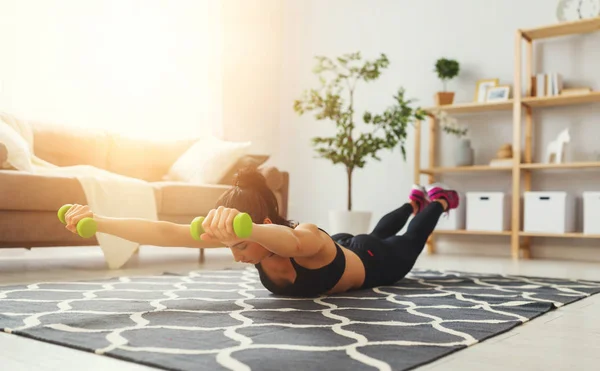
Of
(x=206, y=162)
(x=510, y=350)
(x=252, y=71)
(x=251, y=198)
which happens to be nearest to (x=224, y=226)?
(x=251, y=198)

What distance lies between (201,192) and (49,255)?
120 centimetres

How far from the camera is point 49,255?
3.88m

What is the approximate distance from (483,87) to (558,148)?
75cm

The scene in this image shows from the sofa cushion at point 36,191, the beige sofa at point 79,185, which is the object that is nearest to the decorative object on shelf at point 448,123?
the beige sofa at point 79,185

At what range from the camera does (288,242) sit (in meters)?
1.56

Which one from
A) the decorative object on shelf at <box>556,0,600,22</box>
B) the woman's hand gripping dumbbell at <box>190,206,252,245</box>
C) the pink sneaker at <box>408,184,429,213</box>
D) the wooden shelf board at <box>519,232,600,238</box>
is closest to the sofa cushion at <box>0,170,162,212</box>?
the pink sneaker at <box>408,184,429,213</box>

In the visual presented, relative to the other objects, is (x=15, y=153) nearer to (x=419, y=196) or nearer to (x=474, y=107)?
(x=419, y=196)

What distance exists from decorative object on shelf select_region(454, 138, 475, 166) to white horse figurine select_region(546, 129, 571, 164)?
54cm

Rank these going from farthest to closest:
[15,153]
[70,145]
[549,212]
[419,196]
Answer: [549,212]
[70,145]
[419,196]
[15,153]

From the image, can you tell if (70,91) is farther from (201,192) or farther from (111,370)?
(111,370)

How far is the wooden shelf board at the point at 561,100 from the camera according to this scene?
402cm

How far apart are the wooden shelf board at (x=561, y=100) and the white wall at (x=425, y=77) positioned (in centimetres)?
9

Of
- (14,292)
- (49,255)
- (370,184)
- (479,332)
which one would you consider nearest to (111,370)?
(479,332)

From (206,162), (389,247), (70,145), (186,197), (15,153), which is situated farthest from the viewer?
(206,162)
